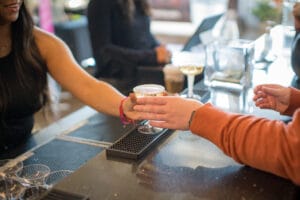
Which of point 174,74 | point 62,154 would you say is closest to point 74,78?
point 62,154

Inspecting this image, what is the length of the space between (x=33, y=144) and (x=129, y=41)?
1.12 m

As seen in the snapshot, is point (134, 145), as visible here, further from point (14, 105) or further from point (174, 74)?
point (174, 74)

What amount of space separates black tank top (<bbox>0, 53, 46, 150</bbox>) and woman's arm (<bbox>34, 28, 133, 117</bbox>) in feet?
0.32

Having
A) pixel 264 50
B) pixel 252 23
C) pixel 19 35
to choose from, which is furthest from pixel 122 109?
pixel 252 23

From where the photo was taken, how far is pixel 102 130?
152 cm

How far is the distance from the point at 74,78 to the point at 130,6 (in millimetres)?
995

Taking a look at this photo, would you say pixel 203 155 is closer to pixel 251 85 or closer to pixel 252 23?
pixel 251 85

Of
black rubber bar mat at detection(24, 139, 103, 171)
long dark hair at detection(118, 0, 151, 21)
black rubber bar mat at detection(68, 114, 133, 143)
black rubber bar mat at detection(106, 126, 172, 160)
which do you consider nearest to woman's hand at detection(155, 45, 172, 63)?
long dark hair at detection(118, 0, 151, 21)

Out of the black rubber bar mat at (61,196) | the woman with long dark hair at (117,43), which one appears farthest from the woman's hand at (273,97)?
the woman with long dark hair at (117,43)

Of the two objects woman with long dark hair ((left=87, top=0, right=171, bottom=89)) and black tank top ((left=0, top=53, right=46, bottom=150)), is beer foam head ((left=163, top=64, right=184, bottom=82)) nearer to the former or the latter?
woman with long dark hair ((left=87, top=0, right=171, bottom=89))

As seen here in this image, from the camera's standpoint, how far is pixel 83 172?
100cm

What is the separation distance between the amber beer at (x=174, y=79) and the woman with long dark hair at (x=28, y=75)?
0.44 m

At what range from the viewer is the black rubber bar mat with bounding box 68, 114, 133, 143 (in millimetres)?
1464

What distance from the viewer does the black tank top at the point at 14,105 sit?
154cm
